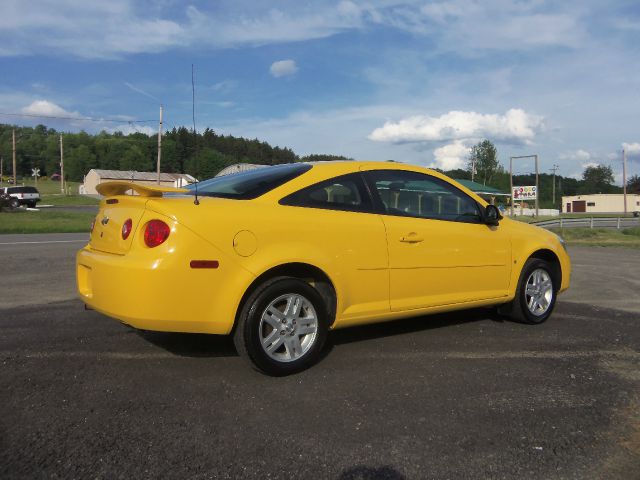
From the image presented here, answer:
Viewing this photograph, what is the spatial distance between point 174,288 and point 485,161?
105 m

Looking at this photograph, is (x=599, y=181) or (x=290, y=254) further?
(x=599, y=181)

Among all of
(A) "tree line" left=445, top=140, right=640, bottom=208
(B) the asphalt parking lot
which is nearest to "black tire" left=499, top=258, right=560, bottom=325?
(B) the asphalt parking lot

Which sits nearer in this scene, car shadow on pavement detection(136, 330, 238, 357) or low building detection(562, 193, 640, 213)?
car shadow on pavement detection(136, 330, 238, 357)

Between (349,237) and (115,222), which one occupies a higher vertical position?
(115,222)

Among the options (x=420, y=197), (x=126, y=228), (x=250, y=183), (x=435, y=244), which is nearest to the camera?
(x=126, y=228)

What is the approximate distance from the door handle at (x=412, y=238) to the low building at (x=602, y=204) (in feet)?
341

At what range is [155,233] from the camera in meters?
3.55

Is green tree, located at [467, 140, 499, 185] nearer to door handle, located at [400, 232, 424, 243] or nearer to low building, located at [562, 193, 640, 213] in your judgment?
low building, located at [562, 193, 640, 213]

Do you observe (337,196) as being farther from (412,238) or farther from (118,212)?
(118,212)

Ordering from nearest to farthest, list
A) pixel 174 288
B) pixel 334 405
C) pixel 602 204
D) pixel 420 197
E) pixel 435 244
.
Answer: pixel 334 405
pixel 174 288
pixel 435 244
pixel 420 197
pixel 602 204

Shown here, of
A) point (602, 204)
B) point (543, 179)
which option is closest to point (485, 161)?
point (602, 204)

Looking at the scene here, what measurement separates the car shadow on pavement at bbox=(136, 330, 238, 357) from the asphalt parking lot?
0.08 ft

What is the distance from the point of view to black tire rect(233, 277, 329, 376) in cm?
369

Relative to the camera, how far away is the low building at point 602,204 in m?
96.7
